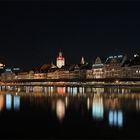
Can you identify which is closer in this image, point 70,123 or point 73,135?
point 73,135

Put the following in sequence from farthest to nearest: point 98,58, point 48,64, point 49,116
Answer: point 48,64 → point 98,58 → point 49,116

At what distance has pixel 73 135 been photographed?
20.2 meters

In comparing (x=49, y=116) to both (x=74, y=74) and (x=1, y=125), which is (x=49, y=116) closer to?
(x=1, y=125)

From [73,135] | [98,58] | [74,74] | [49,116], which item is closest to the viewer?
[73,135]

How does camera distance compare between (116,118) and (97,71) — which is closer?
(116,118)

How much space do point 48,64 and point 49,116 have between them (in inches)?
6335

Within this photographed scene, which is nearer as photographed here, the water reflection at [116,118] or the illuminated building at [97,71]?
the water reflection at [116,118]

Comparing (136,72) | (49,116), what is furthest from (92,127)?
(136,72)

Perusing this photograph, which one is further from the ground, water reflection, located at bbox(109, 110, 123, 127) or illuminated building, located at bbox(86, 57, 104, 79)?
illuminated building, located at bbox(86, 57, 104, 79)

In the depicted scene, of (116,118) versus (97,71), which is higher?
(97,71)

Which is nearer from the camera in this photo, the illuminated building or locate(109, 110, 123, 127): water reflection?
locate(109, 110, 123, 127): water reflection

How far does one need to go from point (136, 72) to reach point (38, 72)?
230 feet

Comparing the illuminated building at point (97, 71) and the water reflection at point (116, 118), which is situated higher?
the illuminated building at point (97, 71)

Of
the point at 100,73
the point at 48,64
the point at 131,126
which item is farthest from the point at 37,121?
the point at 48,64
